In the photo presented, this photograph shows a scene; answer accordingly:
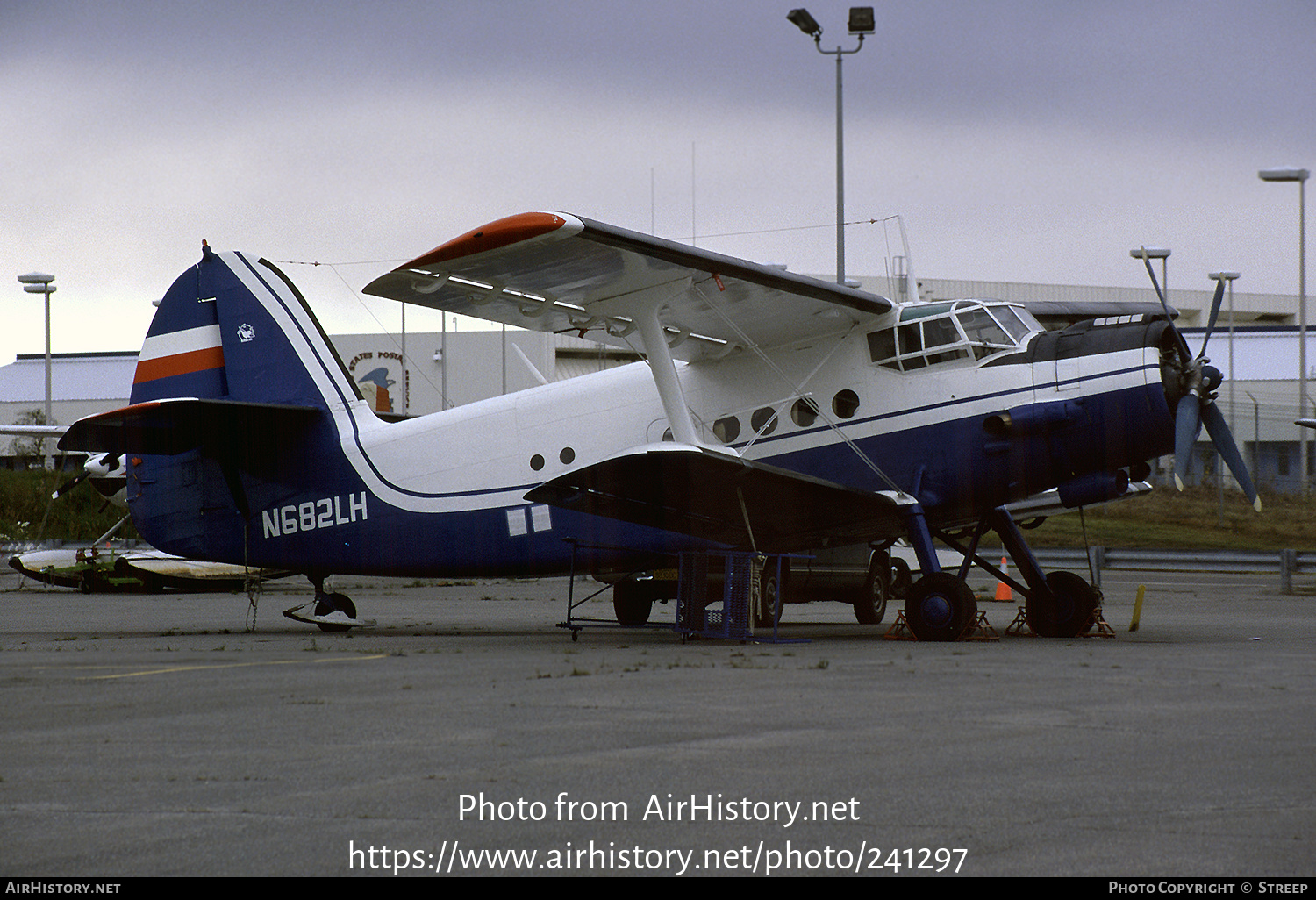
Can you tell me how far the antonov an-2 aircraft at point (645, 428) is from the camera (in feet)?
44.7

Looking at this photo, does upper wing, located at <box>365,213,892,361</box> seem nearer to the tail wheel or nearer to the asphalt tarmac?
the asphalt tarmac

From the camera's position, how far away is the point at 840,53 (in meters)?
25.2

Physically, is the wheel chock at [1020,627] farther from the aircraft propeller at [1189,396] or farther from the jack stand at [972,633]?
the aircraft propeller at [1189,396]

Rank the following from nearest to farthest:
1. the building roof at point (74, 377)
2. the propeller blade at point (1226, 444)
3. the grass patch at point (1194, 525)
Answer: the propeller blade at point (1226, 444) < the grass patch at point (1194, 525) < the building roof at point (74, 377)

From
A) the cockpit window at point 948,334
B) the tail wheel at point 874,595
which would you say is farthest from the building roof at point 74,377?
the cockpit window at point 948,334

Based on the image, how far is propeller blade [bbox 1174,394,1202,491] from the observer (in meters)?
13.3

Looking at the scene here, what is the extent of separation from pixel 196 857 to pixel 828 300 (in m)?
11.0

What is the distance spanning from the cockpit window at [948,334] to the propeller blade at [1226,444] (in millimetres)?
2165

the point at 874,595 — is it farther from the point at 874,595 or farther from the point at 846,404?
the point at 846,404

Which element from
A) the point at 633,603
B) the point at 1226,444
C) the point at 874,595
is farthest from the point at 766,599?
the point at 1226,444

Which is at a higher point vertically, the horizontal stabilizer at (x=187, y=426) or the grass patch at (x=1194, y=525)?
the horizontal stabilizer at (x=187, y=426)
